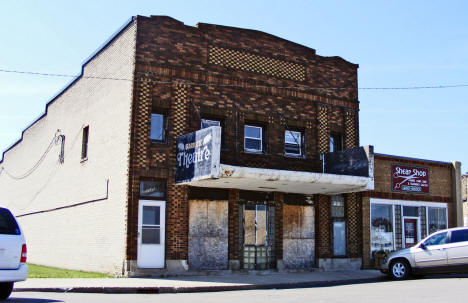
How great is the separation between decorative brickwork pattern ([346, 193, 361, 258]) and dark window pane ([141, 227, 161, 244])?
785cm

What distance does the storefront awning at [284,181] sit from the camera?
17.1m

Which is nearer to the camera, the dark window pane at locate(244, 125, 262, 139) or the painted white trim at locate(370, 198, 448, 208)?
the dark window pane at locate(244, 125, 262, 139)

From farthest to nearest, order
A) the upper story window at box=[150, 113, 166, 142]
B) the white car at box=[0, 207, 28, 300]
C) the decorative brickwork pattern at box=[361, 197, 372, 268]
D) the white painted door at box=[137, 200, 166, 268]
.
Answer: the decorative brickwork pattern at box=[361, 197, 372, 268]
the upper story window at box=[150, 113, 166, 142]
the white painted door at box=[137, 200, 166, 268]
the white car at box=[0, 207, 28, 300]

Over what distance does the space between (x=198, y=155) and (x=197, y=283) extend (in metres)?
3.85

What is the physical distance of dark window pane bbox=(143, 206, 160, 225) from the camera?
1806 centimetres

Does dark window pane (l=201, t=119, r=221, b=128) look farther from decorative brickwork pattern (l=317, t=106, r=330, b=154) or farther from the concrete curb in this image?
the concrete curb

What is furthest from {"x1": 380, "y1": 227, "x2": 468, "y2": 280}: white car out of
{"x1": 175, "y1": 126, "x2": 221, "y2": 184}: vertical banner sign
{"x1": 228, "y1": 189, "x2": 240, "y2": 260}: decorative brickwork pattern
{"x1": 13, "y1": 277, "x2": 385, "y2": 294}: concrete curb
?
{"x1": 175, "y1": 126, "x2": 221, "y2": 184}: vertical banner sign

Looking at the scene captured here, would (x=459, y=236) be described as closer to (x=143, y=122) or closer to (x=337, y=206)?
(x=337, y=206)

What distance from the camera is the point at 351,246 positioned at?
72.5 ft

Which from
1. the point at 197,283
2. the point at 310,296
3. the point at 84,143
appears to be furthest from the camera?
the point at 84,143

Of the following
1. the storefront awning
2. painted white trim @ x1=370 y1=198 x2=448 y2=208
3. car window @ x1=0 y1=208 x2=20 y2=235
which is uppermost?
the storefront awning

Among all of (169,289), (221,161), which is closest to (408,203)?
(221,161)

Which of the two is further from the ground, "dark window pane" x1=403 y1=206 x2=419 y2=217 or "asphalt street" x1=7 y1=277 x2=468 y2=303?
"dark window pane" x1=403 y1=206 x2=419 y2=217

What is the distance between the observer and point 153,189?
18.3m
